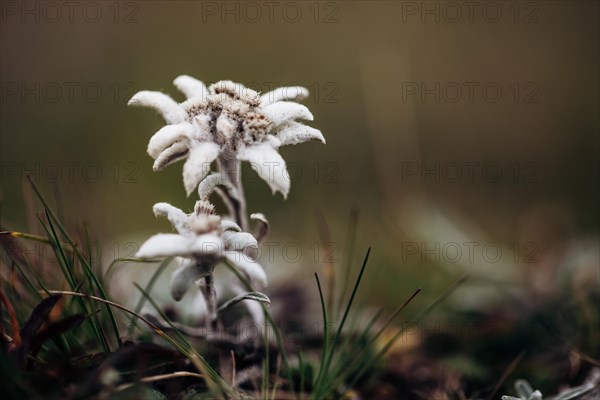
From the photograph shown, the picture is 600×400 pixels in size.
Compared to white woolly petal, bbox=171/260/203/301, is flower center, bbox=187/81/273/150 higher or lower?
higher

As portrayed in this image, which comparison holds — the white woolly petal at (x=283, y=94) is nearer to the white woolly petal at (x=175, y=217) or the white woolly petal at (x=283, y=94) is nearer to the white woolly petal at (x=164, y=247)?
the white woolly petal at (x=175, y=217)

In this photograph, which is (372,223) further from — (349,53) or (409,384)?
(349,53)

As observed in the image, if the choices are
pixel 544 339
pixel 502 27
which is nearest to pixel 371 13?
pixel 502 27

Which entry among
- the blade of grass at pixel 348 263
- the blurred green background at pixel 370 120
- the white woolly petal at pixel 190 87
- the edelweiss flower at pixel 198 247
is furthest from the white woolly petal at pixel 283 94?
the blurred green background at pixel 370 120

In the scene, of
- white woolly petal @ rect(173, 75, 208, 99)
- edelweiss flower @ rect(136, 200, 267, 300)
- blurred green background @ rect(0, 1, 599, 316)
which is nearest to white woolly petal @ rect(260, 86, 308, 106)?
white woolly petal @ rect(173, 75, 208, 99)

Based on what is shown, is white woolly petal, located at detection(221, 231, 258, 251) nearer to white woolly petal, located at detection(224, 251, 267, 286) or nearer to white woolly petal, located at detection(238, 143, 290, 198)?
white woolly petal, located at detection(224, 251, 267, 286)
